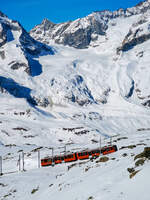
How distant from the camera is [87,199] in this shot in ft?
57.4

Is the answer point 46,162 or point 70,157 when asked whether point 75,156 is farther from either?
point 46,162

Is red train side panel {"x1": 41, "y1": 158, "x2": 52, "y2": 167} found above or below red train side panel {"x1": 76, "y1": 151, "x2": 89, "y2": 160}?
below

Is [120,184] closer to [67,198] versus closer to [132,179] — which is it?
[132,179]

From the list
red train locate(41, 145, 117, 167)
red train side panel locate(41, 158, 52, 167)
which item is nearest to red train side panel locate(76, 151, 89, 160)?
red train locate(41, 145, 117, 167)

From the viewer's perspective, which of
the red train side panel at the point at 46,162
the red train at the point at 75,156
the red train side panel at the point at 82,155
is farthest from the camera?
the red train side panel at the point at 46,162

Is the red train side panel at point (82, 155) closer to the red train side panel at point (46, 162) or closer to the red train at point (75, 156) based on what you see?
the red train at point (75, 156)

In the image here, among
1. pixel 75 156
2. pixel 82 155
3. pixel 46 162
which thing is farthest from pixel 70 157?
pixel 46 162

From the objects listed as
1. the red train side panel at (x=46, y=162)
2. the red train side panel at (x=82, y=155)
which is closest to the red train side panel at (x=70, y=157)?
the red train side panel at (x=82, y=155)

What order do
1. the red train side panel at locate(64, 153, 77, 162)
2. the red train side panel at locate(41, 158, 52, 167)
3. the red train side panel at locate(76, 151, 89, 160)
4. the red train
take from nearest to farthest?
1. the red train
2. the red train side panel at locate(76, 151, 89, 160)
3. the red train side panel at locate(64, 153, 77, 162)
4. the red train side panel at locate(41, 158, 52, 167)

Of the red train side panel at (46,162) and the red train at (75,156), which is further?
the red train side panel at (46,162)

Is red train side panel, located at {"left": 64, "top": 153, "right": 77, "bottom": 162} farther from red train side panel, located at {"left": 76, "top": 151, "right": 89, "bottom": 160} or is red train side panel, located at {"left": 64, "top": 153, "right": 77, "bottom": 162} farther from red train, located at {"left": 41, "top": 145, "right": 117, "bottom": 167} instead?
red train side panel, located at {"left": 76, "top": 151, "right": 89, "bottom": 160}

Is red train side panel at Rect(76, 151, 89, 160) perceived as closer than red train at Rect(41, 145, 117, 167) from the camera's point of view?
No

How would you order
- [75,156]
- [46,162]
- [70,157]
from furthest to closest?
1. [46,162]
2. [75,156]
3. [70,157]

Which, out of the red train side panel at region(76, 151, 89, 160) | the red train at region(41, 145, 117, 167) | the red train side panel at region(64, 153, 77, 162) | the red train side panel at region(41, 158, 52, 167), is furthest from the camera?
the red train side panel at region(41, 158, 52, 167)
